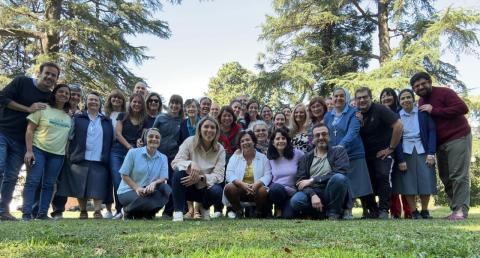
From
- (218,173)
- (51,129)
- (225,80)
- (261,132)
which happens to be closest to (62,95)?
(51,129)

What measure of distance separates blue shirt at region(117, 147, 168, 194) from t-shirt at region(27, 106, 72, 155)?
0.99m

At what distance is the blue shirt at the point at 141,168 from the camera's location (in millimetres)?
5453

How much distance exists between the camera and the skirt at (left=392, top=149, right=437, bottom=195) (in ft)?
20.2

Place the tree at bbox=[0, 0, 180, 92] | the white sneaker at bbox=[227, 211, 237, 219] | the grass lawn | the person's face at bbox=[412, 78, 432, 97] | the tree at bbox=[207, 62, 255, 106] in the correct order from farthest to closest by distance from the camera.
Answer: the tree at bbox=[207, 62, 255, 106] < the tree at bbox=[0, 0, 180, 92] < the white sneaker at bbox=[227, 211, 237, 219] < the person's face at bbox=[412, 78, 432, 97] < the grass lawn

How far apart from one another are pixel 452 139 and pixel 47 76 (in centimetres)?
546

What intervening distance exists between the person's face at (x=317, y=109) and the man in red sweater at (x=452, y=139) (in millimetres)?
1347

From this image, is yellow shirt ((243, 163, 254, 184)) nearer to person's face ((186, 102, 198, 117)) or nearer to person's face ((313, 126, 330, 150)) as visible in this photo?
person's face ((313, 126, 330, 150))

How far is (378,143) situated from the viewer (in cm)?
622

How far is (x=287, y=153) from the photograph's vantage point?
5.96 m

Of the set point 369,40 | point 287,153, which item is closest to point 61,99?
point 287,153

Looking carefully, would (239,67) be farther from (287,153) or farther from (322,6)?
(287,153)

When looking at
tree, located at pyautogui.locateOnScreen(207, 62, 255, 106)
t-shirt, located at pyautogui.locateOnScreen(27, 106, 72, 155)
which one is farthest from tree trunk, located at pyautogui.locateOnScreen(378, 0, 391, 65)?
tree, located at pyautogui.locateOnScreen(207, 62, 255, 106)

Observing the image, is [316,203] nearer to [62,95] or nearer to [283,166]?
[283,166]

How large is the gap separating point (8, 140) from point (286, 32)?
14407mm
